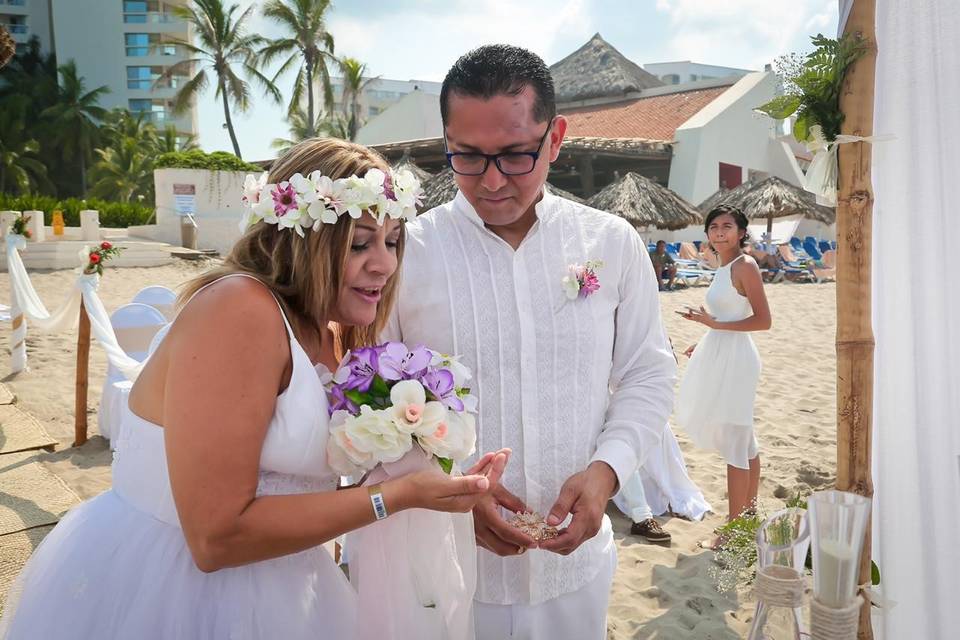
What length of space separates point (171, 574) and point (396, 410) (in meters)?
0.69

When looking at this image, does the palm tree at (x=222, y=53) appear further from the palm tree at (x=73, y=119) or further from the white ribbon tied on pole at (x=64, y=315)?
the white ribbon tied on pole at (x=64, y=315)

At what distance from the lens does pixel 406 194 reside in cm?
184

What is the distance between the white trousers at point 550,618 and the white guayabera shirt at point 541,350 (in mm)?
32

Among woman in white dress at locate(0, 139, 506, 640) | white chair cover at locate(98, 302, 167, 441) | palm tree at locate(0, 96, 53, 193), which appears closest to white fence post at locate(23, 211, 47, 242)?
white chair cover at locate(98, 302, 167, 441)

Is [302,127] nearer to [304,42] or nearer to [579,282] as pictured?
[304,42]

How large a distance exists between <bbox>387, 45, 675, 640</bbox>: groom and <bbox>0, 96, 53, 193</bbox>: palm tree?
41.5m

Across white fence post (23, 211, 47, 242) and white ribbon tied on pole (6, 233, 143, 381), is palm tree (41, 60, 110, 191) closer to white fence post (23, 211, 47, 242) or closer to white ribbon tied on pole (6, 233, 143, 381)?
white fence post (23, 211, 47, 242)

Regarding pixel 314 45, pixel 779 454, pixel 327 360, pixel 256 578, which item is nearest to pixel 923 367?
pixel 327 360

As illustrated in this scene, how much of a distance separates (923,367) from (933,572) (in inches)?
21.2

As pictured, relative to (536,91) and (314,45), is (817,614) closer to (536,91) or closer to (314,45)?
(536,91)

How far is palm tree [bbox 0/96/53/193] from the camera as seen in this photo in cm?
3619

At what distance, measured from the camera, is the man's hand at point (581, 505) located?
1.78m

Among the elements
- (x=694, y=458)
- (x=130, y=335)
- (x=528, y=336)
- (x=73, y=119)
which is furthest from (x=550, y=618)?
(x=73, y=119)

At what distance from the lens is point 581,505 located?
72.8 inches
